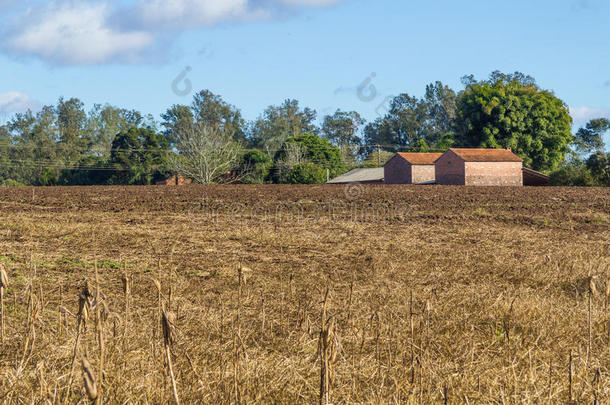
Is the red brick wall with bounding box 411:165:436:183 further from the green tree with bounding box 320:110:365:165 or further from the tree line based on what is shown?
the green tree with bounding box 320:110:365:165

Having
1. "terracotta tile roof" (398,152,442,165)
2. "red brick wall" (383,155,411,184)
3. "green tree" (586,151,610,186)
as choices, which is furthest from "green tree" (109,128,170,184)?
"green tree" (586,151,610,186)

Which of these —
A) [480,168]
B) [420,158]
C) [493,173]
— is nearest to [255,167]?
[420,158]

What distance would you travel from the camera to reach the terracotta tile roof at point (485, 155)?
5744 cm

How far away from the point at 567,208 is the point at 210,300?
20.9 metres

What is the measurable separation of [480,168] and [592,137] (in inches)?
1678

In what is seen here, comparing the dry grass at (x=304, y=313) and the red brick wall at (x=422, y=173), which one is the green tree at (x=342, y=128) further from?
the dry grass at (x=304, y=313)

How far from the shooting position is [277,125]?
103188 millimetres

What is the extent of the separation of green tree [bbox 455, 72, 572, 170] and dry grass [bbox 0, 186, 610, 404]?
57041 millimetres

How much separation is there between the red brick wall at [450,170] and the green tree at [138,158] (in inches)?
1338

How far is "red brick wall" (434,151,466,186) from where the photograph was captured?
57.3 meters

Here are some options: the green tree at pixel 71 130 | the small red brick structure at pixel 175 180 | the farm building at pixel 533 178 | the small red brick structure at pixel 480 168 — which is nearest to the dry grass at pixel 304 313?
the small red brick structure at pixel 480 168

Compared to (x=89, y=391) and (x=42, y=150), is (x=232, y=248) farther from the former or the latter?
(x=42, y=150)

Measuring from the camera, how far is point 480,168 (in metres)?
57.5

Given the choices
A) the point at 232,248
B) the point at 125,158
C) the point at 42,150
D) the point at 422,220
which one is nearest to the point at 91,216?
the point at 232,248
